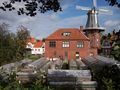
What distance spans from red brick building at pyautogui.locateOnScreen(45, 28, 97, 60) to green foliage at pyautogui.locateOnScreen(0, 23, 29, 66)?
6187 mm

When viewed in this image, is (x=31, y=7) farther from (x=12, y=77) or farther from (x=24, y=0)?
(x=12, y=77)

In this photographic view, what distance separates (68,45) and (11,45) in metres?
31.7

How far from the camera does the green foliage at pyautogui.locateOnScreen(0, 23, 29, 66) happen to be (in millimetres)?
39225

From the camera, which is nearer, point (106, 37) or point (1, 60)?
point (106, 37)

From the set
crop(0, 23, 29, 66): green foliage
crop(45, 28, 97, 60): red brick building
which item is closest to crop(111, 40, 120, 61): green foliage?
crop(0, 23, 29, 66): green foliage

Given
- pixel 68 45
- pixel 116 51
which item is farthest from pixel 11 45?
pixel 116 51

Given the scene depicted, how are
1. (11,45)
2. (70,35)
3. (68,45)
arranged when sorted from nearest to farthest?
(11,45), (68,45), (70,35)

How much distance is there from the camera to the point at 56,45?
7581 cm

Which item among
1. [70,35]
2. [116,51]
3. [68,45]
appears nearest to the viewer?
[116,51]

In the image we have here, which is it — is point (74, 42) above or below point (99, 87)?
above

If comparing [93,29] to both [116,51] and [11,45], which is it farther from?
[116,51]

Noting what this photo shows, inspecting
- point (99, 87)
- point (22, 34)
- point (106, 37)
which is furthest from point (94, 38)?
point (106, 37)

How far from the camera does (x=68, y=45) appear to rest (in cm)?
7606

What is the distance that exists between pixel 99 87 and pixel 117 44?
34.9 ft
